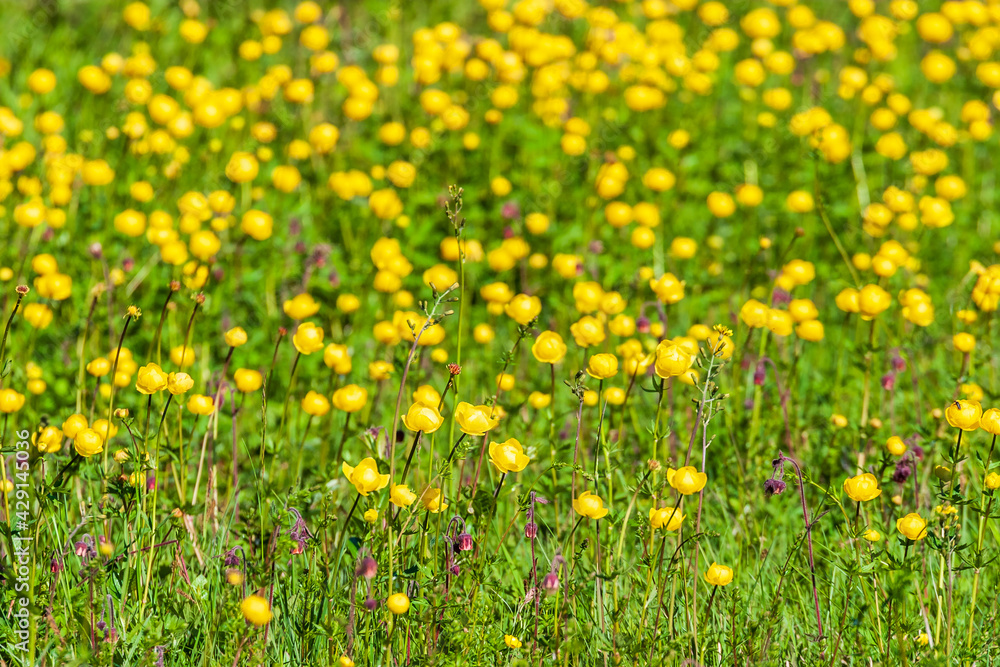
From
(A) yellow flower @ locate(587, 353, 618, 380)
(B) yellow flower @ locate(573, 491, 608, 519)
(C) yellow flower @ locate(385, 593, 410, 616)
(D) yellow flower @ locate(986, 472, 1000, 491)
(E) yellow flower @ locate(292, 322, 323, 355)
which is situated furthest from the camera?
(E) yellow flower @ locate(292, 322, 323, 355)

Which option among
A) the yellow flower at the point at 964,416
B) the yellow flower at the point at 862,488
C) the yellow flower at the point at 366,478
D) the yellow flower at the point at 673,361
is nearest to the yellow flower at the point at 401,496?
the yellow flower at the point at 366,478

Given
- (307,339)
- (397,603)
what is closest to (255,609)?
(397,603)

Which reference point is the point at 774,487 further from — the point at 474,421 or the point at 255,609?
the point at 255,609

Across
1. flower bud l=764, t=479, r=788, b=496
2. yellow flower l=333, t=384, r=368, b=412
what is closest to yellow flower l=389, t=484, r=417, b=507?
yellow flower l=333, t=384, r=368, b=412

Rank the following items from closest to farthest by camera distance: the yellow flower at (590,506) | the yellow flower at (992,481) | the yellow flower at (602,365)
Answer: the yellow flower at (590,506)
the yellow flower at (992,481)
the yellow flower at (602,365)

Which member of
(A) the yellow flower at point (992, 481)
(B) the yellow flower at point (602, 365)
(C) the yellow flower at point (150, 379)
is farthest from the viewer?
(B) the yellow flower at point (602, 365)

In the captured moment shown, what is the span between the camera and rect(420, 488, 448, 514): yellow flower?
8.81ft

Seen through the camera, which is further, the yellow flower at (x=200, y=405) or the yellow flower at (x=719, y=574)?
the yellow flower at (x=200, y=405)

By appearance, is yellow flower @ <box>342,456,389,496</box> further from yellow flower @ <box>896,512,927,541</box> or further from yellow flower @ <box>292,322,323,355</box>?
yellow flower @ <box>896,512,927,541</box>

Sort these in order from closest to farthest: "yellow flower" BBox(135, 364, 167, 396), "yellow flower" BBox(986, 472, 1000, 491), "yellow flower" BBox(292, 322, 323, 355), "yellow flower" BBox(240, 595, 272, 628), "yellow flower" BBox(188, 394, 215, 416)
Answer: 1. "yellow flower" BBox(240, 595, 272, 628)
2. "yellow flower" BBox(986, 472, 1000, 491)
3. "yellow flower" BBox(135, 364, 167, 396)
4. "yellow flower" BBox(188, 394, 215, 416)
5. "yellow flower" BBox(292, 322, 323, 355)

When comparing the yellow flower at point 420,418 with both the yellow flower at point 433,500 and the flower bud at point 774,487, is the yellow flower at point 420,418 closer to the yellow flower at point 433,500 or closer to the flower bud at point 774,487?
the yellow flower at point 433,500

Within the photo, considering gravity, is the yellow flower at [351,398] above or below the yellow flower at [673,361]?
below

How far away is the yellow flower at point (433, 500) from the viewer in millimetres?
2687

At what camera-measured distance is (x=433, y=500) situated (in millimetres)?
2705
